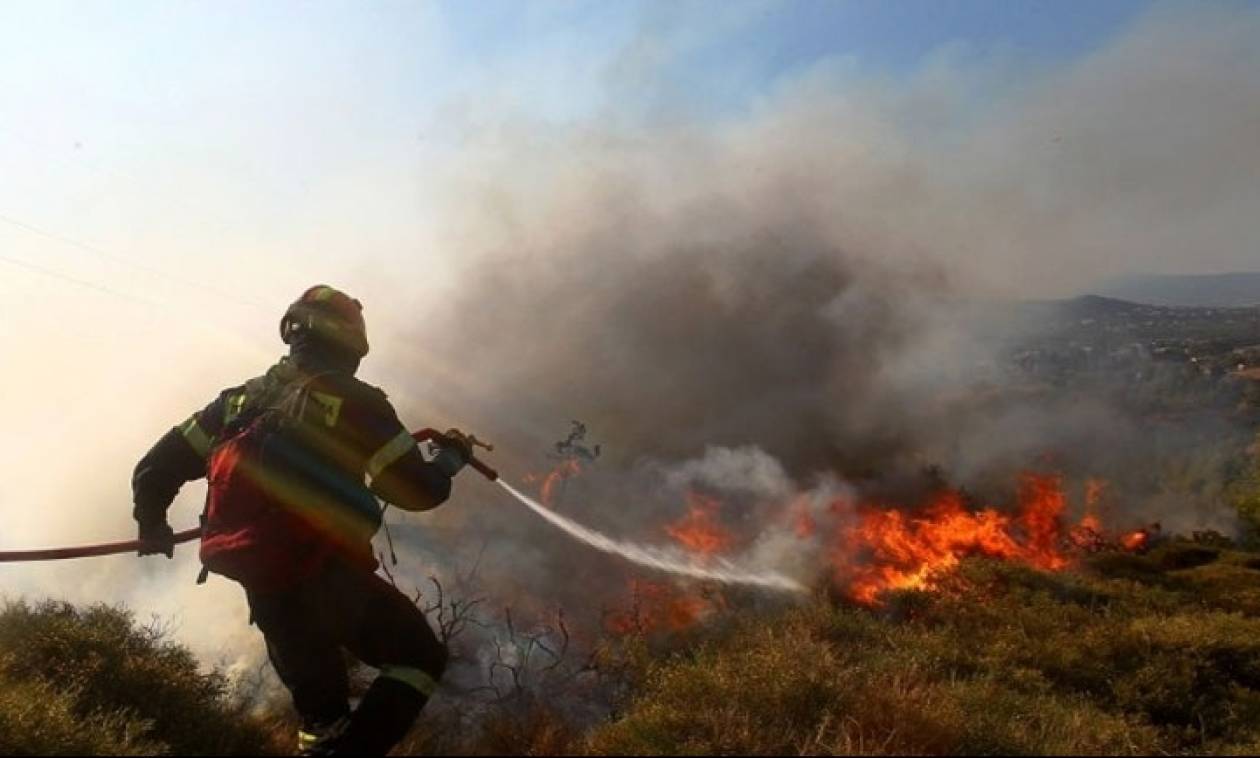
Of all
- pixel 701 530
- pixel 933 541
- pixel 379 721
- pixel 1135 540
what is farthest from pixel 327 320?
pixel 1135 540

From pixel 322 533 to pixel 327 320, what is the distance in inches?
40.0

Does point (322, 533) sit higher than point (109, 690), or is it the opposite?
point (322, 533)

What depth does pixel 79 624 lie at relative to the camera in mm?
6234

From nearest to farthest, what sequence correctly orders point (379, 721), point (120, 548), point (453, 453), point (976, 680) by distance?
point (379, 721) < point (453, 453) < point (120, 548) < point (976, 680)

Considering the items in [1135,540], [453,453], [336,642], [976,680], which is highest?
[453,453]

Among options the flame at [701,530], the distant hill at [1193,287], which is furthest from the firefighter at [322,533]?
the distant hill at [1193,287]

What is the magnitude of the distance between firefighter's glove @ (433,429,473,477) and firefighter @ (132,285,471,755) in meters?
0.10

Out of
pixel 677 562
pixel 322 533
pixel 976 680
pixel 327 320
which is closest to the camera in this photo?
pixel 322 533

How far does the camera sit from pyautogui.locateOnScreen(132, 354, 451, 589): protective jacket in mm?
3363

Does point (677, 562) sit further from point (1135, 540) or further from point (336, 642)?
point (1135, 540)

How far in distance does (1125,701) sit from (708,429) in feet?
54.3

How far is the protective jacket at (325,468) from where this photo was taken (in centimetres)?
336

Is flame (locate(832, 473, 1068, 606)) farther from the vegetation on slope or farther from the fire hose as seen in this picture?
the fire hose

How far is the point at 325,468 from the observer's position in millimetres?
3486
